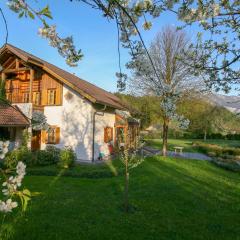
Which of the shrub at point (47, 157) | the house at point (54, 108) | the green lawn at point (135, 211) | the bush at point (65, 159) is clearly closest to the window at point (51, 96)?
the house at point (54, 108)

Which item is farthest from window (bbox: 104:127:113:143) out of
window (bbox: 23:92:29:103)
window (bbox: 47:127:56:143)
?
window (bbox: 23:92:29:103)

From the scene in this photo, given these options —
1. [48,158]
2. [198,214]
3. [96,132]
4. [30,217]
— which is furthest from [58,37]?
[96,132]

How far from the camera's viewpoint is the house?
765 inches

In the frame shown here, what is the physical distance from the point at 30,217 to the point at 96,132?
41.7 feet

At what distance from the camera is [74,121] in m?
20.2

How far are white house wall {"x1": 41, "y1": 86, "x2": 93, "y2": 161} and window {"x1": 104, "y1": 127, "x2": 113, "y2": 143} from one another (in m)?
2.28

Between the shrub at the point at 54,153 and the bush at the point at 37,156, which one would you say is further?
the shrub at the point at 54,153

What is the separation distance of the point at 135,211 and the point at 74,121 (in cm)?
1221

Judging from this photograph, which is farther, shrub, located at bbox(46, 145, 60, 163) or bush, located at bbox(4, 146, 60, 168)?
shrub, located at bbox(46, 145, 60, 163)

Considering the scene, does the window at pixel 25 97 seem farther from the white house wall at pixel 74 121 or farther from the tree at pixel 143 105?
the tree at pixel 143 105

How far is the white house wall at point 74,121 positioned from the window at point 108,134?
2279 millimetres

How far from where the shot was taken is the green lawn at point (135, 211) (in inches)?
276

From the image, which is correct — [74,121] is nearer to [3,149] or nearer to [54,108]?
[54,108]

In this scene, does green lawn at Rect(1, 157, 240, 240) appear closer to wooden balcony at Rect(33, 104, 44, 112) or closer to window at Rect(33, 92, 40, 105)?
wooden balcony at Rect(33, 104, 44, 112)
